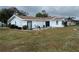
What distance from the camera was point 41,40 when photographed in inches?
709

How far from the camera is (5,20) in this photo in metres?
18.0

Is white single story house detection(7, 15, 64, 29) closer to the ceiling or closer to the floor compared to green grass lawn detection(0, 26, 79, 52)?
closer to the ceiling

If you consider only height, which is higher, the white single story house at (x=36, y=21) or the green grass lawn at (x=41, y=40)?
the white single story house at (x=36, y=21)

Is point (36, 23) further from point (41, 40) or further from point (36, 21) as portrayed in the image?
point (41, 40)

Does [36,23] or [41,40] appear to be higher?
[36,23]

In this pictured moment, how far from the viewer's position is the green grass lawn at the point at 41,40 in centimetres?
1797

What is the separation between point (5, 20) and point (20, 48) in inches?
12.8

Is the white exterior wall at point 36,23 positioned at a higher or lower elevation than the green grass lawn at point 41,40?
higher

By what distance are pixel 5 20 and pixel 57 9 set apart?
1.78 ft

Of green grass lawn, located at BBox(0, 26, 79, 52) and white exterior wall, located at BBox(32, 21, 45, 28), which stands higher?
white exterior wall, located at BBox(32, 21, 45, 28)

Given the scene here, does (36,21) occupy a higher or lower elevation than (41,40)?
higher

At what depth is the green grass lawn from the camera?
59.0ft

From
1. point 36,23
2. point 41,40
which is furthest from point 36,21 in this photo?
point 41,40
